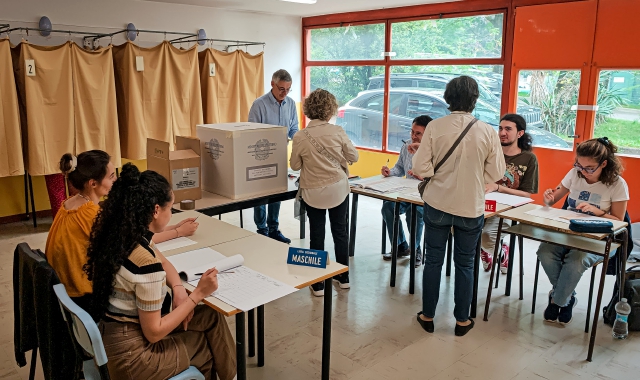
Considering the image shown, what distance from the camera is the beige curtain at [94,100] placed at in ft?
16.2

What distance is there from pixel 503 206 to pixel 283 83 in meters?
2.07

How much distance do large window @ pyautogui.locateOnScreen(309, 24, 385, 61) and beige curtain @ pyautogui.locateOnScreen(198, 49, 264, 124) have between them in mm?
1084

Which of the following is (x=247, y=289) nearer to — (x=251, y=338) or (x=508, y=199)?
(x=251, y=338)

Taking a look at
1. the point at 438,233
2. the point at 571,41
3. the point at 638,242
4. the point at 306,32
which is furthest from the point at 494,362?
the point at 306,32

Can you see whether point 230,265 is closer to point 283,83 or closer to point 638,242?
point 283,83

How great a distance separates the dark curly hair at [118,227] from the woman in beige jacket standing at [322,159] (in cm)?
156

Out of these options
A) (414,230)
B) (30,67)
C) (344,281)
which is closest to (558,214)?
(414,230)

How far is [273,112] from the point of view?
4.52 metres

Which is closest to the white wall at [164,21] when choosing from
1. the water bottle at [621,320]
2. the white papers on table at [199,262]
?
the white papers on table at [199,262]

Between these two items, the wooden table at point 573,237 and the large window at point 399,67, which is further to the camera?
the large window at point 399,67

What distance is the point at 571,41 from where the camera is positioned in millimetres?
4637

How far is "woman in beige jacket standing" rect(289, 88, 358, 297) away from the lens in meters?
3.20

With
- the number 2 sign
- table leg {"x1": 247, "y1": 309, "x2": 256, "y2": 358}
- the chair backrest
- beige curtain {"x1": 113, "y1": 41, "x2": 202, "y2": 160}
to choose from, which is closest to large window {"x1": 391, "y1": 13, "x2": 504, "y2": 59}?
beige curtain {"x1": 113, "y1": 41, "x2": 202, "y2": 160}

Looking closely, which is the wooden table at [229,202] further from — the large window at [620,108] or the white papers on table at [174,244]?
the large window at [620,108]
